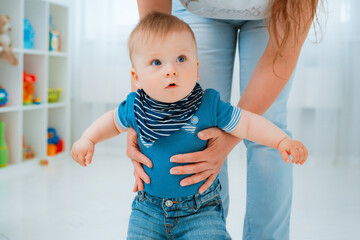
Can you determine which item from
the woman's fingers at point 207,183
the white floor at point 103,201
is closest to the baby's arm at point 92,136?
the woman's fingers at point 207,183

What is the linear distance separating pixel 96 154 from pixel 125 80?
21.8 inches

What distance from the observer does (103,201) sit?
1.82 meters

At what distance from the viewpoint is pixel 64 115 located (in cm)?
277

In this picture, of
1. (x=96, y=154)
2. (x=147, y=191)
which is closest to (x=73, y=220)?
(x=147, y=191)

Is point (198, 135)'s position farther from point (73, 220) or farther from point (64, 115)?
point (64, 115)

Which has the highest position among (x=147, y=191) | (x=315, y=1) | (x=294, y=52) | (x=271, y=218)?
(x=315, y=1)

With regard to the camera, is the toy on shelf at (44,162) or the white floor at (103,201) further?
the toy on shelf at (44,162)

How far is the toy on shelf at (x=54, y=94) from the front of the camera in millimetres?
2672

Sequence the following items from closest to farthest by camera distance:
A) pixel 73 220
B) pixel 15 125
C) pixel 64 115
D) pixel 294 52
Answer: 1. pixel 294 52
2. pixel 73 220
3. pixel 15 125
4. pixel 64 115

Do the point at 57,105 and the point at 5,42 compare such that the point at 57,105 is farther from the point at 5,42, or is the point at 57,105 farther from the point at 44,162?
the point at 5,42

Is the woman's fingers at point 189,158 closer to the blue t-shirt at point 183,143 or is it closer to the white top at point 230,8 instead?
the blue t-shirt at point 183,143

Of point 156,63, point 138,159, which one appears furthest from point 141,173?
point 156,63

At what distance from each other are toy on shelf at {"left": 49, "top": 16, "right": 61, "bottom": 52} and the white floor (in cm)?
75

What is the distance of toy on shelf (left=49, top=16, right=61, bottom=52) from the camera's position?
8.62 ft
